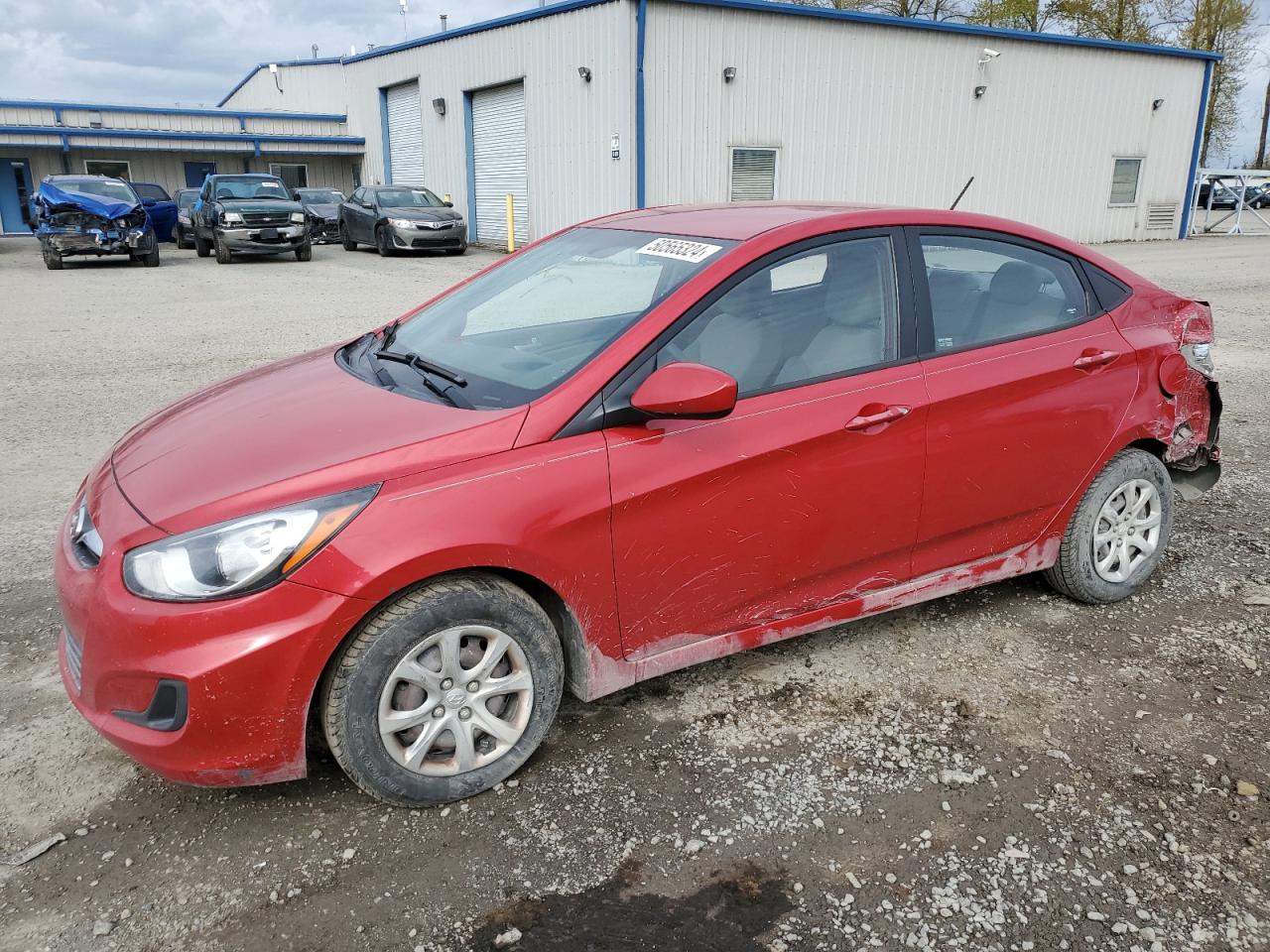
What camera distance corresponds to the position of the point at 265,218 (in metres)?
19.7

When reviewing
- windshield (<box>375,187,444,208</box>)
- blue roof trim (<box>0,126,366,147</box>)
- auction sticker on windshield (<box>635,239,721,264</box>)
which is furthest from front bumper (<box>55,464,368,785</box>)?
blue roof trim (<box>0,126,366,147</box>)

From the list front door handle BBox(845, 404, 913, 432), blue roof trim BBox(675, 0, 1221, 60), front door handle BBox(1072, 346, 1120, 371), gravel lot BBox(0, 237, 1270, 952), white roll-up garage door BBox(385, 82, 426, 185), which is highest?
blue roof trim BBox(675, 0, 1221, 60)

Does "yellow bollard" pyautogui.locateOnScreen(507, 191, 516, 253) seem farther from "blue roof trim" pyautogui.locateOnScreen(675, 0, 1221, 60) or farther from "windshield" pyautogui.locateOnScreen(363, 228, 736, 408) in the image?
"windshield" pyautogui.locateOnScreen(363, 228, 736, 408)

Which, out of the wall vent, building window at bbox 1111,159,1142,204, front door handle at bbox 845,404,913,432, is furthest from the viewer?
the wall vent

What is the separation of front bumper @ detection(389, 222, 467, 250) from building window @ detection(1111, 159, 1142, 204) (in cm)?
1690

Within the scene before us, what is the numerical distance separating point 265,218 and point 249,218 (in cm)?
30

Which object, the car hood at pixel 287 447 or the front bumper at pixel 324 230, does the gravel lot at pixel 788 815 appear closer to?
the car hood at pixel 287 447

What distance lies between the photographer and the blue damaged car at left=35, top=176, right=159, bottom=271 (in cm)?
1817

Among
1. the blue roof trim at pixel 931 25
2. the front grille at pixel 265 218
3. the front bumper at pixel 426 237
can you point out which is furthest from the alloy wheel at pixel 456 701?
the front bumper at pixel 426 237

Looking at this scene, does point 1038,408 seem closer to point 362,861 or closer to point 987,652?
point 987,652

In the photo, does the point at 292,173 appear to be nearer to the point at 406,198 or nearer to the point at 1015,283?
the point at 406,198

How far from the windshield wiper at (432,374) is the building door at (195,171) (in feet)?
121

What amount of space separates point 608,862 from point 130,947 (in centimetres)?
115

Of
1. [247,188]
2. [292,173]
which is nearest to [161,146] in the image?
[292,173]
